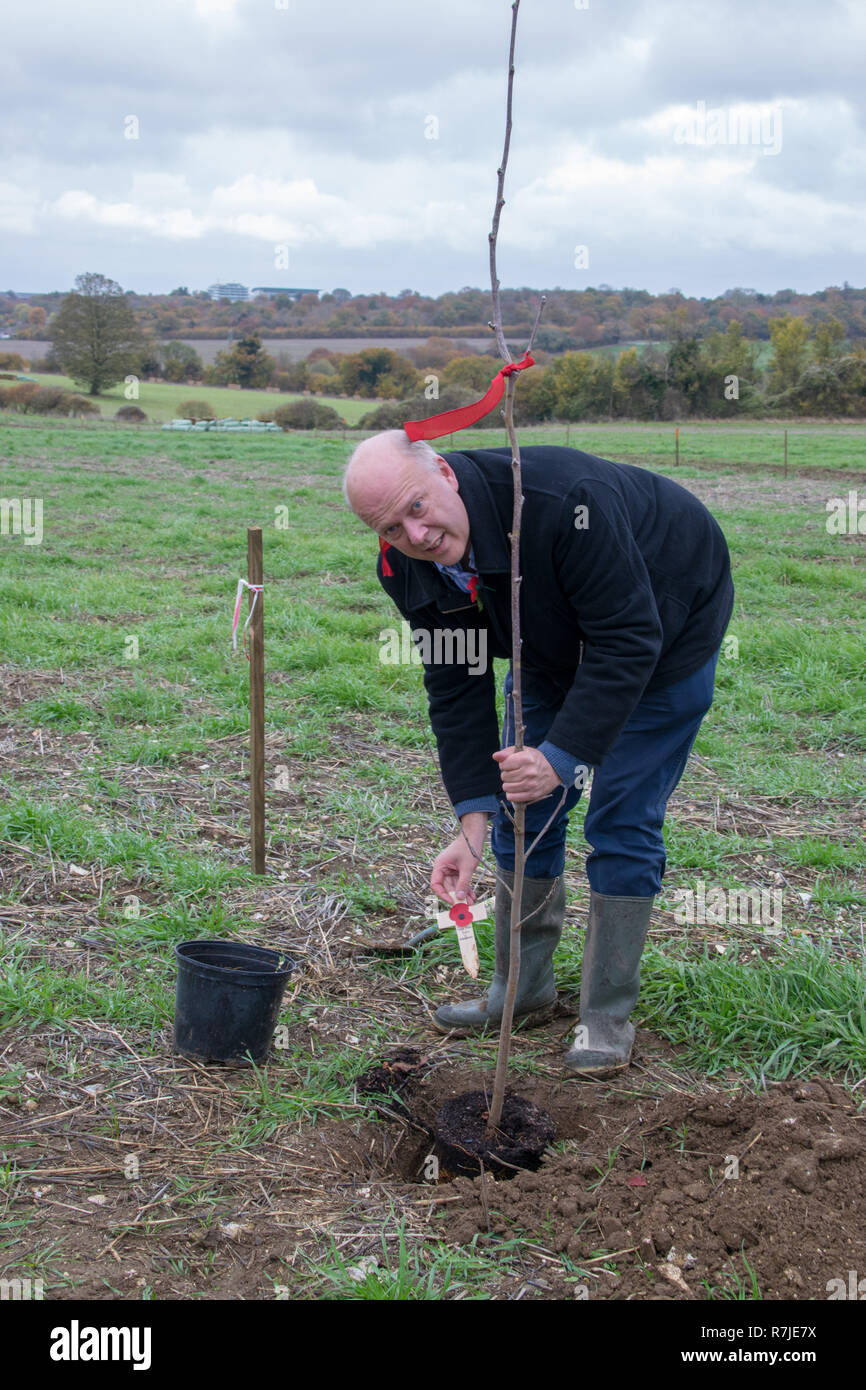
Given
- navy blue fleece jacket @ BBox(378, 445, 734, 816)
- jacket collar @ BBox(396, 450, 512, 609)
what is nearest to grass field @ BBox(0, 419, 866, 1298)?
navy blue fleece jacket @ BBox(378, 445, 734, 816)

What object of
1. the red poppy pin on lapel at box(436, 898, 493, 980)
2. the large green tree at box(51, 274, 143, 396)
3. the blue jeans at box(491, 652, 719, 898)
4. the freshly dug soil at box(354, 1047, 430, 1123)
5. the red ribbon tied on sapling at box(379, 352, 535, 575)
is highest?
the large green tree at box(51, 274, 143, 396)

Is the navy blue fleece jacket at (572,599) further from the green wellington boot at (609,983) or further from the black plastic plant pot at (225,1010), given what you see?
the black plastic plant pot at (225,1010)

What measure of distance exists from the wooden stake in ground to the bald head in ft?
4.70

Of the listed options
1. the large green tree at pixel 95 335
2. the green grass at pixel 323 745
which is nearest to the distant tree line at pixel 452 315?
the large green tree at pixel 95 335

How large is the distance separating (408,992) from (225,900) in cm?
80

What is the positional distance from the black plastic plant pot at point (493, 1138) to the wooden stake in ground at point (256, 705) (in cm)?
142

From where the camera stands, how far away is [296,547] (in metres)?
10.5

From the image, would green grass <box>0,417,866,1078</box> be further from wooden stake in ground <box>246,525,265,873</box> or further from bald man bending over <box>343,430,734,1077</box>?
bald man bending over <box>343,430,734,1077</box>

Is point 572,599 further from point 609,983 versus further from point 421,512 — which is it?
point 609,983

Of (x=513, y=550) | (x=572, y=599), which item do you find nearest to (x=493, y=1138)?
(x=572, y=599)

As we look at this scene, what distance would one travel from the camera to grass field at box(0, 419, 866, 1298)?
91.9 inches

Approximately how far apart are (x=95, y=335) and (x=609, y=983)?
144 feet

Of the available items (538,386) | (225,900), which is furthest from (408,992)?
(538,386)

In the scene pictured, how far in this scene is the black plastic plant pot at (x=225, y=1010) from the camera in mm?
2777
